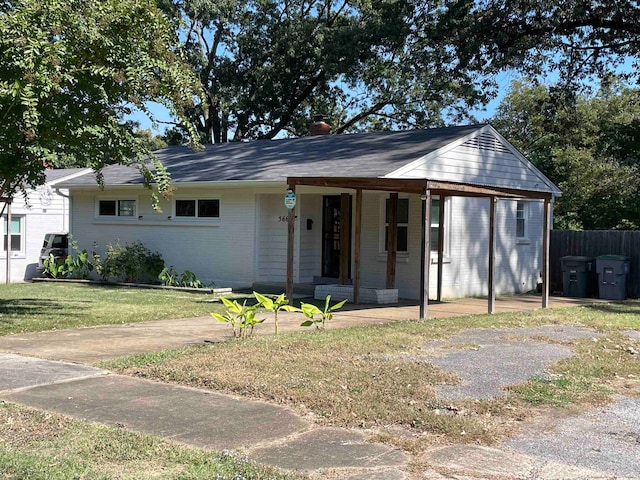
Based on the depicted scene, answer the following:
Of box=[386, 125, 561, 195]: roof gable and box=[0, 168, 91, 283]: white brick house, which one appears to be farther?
box=[0, 168, 91, 283]: white brick house

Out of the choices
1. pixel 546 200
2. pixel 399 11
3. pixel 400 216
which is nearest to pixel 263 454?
pixel 546 200

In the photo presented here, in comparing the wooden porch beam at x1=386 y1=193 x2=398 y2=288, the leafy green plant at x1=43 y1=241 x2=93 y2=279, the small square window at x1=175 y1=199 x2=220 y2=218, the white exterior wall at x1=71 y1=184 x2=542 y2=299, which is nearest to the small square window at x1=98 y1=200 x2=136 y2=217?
the white exterior wall at x1=71 y1=184 x2=542 y2=299

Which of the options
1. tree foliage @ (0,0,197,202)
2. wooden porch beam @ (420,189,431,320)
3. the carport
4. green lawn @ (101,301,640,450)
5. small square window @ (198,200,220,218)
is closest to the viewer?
green lawn @ (101,301,640,450)

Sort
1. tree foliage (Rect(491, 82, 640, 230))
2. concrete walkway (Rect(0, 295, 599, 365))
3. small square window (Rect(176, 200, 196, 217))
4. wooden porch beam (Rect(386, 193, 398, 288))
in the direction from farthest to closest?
tree foliage (Rect(491, 82, 640, 230)), small square window (Rect(176, 200, 196, 217)), wooden porch beam (Rect(386, 193, 398, 288)), concrete walkway (Rect(0, 295, 599, 365))

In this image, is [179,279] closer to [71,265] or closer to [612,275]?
[71,265]

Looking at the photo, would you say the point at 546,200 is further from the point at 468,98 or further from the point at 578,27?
the point at 468,98

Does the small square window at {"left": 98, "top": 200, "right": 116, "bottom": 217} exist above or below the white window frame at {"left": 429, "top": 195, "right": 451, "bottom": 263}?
above

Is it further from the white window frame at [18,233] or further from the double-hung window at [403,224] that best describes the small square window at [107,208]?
the double-hung window at [403,224]

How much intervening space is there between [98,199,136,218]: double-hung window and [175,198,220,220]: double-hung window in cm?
193

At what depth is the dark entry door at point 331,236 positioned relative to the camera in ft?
62.1

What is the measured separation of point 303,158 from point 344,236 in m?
2.87

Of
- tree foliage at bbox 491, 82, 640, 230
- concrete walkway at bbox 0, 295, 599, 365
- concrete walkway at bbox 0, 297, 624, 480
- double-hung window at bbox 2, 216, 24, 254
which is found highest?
tree foliage at bbox 491, 82, 640, 230

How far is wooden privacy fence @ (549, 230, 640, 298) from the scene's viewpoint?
19625 millimetres

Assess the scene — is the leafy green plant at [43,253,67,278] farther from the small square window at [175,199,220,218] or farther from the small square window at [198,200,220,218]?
the small square window at [198,200,220,218]
